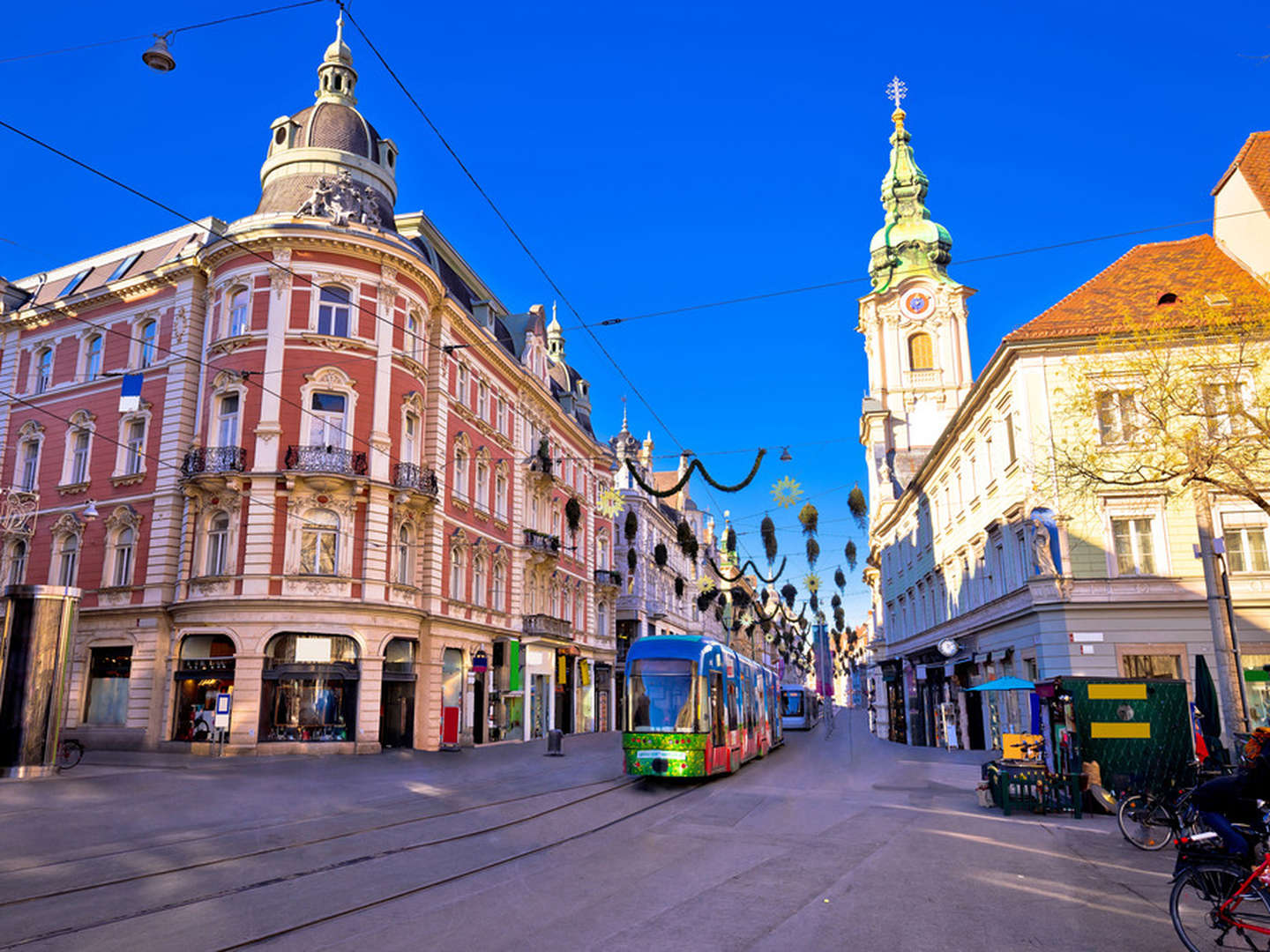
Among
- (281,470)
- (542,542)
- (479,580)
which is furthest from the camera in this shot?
(542,542)

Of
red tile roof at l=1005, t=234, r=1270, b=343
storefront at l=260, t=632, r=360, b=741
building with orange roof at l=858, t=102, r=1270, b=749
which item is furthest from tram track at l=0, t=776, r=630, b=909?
red tile roof at l=1005, t=234, r=1270, b=343

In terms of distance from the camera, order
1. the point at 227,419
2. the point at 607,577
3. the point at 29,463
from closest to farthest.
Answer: the point at 227,419 → the point at 29,463 → the point at 607,577

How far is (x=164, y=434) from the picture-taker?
3250 centimetres

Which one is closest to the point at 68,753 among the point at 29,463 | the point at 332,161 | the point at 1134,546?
the point at 29,463

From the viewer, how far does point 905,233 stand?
76875 mm

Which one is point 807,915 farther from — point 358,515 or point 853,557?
point 853,557

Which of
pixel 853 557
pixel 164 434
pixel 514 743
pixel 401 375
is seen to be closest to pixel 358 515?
pixel 401 375

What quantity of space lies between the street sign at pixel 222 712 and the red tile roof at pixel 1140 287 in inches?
1025

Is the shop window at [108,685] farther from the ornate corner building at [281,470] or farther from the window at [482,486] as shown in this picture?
the window at [482,486]

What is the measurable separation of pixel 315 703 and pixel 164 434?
11548mm

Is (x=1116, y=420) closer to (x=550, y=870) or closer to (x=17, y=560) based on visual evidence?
(x=550, y=870)

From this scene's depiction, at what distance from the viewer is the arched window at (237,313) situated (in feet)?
102

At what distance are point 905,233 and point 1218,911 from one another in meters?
75.7

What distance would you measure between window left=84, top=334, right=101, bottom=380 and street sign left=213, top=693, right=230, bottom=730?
16411 millimetres
